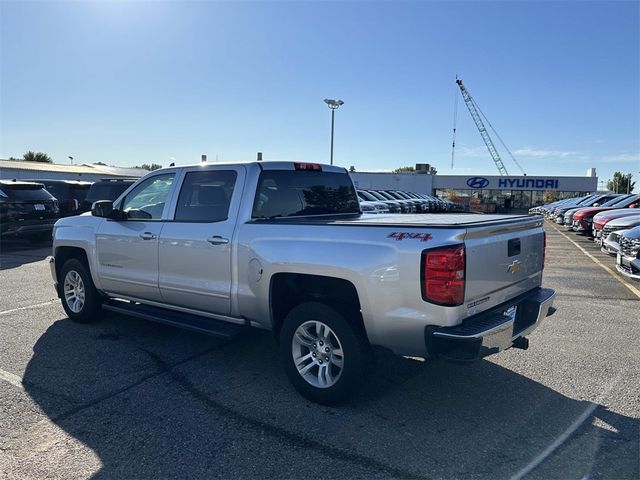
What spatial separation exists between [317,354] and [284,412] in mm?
523

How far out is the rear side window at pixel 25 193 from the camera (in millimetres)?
12914

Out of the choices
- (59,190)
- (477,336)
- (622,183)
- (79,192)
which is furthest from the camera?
(622,183)

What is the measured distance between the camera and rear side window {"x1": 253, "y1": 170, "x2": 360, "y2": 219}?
4758mm

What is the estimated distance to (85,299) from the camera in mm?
6176

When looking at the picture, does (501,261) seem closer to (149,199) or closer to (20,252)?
(149,199)

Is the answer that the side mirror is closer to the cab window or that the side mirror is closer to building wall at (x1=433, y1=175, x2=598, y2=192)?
the cab window

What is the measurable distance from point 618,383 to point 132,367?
14.7ft

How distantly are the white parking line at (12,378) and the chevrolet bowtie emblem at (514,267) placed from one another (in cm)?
421

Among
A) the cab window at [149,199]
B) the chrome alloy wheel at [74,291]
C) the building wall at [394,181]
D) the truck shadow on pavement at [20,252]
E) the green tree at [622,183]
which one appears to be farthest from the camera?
the green tree at [622,183]

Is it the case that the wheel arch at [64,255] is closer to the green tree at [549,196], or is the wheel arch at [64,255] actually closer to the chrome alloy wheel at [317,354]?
the chrome alloy wheel at [317,354]

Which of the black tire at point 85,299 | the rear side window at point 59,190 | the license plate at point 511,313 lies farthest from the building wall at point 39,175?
the license plate at point 511,313

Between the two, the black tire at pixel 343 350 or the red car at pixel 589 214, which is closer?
the black tire at pixel 343 350

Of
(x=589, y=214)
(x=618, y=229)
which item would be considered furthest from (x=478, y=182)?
(x=618, y=229)

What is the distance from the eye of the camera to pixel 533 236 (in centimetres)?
454
